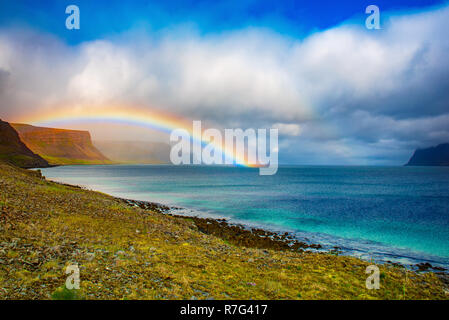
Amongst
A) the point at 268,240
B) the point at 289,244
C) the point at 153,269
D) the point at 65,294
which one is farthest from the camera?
the point at 268,240

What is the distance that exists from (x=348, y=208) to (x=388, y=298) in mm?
46957

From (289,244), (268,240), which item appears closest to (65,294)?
(268,240)

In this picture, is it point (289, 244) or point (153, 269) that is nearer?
point (153, 269)

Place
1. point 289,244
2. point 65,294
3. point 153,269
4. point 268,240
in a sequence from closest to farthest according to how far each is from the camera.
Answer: point 65,294 → point 153,269 → point 289,244 → point 268,240

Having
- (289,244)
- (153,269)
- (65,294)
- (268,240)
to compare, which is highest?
(65,294)

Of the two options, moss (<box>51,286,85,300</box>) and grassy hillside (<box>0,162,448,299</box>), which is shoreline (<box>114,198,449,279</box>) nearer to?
grassy hillside (<box>0,162,448,299</box>)

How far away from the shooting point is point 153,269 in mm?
12344

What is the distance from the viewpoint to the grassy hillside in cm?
1027

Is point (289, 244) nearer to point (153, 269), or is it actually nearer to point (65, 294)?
point (153, 269)

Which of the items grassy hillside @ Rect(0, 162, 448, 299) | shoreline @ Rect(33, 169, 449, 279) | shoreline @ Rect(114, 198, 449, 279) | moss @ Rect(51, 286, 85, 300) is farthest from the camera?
shoreline @ Rect(33, 169, 449, 279)

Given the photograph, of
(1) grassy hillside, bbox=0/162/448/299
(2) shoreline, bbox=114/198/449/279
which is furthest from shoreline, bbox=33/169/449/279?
(1) grassy hillside, bbox=0/162/448/299
